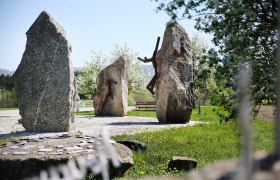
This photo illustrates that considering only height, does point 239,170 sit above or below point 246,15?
below

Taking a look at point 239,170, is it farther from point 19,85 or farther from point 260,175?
point 19,85

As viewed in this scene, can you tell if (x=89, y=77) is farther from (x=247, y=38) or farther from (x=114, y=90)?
(x=247, y=38)

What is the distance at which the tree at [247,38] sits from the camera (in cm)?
574

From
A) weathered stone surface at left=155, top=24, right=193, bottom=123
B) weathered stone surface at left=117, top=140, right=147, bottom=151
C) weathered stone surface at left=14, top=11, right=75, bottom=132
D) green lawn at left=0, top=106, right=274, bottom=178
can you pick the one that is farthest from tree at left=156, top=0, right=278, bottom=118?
weathered stone surface at left=155, top=24, right=193, bottom=123

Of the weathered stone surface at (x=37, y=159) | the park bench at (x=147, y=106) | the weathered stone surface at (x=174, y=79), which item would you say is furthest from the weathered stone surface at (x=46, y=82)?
the park bench at (x=147, y=106)

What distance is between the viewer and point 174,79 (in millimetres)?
19234

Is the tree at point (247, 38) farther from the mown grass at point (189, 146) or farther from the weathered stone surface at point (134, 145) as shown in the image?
the weathered stone surface at point (134, 145)

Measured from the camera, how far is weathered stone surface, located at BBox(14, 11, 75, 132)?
50.4 feet

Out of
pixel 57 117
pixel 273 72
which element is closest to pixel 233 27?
pixel 273 72

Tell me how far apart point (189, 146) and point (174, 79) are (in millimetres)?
8440

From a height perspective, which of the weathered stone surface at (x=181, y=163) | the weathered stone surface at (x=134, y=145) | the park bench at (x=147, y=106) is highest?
the park bench at (x=147, y=106)

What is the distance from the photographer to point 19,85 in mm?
15508

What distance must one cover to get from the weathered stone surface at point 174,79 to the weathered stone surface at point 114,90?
6143 mm

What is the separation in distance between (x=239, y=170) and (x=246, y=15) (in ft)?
17.7
